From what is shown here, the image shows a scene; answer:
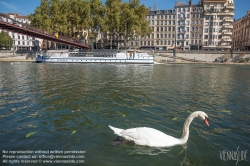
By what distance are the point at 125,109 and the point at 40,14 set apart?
5962cm

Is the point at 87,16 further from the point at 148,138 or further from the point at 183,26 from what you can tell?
the point at 148,138

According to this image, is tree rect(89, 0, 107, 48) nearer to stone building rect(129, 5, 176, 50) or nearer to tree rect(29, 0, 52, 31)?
tree rect(29, 0, 52, 31)

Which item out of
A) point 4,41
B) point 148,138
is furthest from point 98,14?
point 148,138

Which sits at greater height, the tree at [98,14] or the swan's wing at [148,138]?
the tree at [98,14]

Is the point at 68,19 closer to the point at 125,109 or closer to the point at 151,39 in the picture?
the point at 151,39

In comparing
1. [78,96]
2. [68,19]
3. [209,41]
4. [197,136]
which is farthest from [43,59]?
[209,41]

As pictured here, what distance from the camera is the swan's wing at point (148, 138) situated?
5477 millimetres

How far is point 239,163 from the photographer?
5.09m

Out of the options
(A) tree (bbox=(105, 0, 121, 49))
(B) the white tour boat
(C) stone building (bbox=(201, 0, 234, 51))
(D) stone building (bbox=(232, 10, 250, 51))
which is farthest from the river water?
(D) stone building (bbox=(232, 10, 250, 51))

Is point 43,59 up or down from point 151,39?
down

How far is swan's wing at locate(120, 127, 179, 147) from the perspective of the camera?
548cm

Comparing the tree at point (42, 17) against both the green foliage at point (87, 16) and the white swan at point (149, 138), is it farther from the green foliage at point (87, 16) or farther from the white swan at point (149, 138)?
the white swan at point (149, 138)

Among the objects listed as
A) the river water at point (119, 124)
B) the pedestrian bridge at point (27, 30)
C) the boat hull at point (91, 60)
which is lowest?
the river water at point (119, 124)

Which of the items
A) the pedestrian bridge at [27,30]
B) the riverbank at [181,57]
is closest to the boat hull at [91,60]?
the pedestrian bridge at [27,30]
